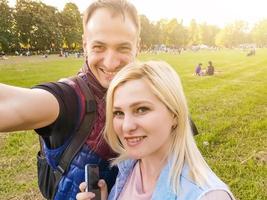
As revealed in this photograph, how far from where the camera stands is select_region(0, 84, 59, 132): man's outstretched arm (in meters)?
1.69

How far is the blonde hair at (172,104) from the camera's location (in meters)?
2.22

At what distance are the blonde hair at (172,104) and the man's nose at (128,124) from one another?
0.39 ft

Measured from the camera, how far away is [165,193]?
2.13 m

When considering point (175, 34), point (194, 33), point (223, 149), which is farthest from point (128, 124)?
point (194, 33)

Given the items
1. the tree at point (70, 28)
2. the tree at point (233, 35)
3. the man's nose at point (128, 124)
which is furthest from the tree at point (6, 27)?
the tree at point (233, 35)

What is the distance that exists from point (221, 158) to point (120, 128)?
5.49 metres

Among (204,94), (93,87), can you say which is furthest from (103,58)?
(204,94)

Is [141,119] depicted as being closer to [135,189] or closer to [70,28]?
[135,189]

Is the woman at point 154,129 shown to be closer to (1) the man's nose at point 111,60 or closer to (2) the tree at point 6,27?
(1) the man's nose at point 111,60

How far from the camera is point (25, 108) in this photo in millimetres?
1765

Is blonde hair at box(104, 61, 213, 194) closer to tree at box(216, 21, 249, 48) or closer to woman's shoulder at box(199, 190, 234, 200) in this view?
woman's shoulder at box(199, 190, 234, 200)

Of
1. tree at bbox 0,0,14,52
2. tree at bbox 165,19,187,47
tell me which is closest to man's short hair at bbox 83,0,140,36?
tree at bbox 0,0,14,52

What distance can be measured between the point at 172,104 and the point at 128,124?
28 centimetres

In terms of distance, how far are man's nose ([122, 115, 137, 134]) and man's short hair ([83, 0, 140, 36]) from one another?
2.29 ft
